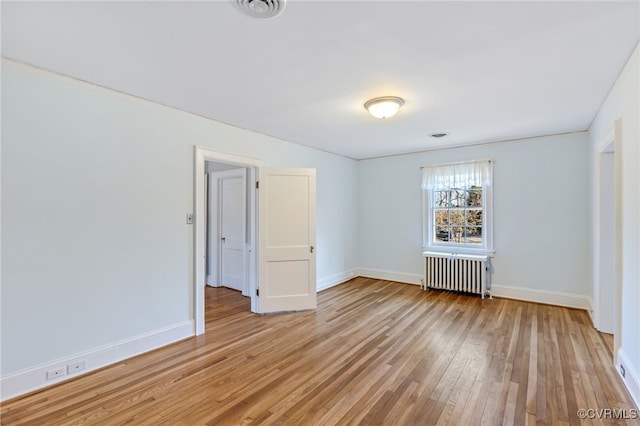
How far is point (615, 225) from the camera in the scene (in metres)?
2.60

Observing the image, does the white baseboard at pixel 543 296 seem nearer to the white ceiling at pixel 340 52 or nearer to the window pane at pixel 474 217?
the window pane at pixel 474 217

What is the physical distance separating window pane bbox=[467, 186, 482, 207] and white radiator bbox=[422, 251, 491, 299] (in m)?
0.90

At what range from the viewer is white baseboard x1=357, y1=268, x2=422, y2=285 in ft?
18.6

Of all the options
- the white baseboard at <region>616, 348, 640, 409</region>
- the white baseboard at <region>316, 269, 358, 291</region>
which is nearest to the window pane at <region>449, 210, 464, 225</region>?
the white baseboard at <region>316, 269, 358, 291</region>

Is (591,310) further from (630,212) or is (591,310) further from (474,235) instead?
(630,212)

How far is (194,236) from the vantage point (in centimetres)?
342

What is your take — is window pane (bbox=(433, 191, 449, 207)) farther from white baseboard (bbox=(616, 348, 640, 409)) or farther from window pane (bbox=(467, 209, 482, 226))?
white baseboard (bbox=(616, 348, 640, 409))

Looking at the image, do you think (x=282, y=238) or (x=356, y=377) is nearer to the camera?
(x=356, y=377)

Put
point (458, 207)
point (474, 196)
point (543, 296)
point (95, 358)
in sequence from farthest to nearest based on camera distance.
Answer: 1. point (458, 207)
2. point (474, 196)
3. point (543, 296)
4. point (95, 358)

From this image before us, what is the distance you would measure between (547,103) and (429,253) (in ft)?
9.54

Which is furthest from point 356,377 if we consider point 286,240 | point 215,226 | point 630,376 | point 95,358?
point 215,226

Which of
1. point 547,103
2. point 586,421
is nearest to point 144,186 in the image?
point 586,421

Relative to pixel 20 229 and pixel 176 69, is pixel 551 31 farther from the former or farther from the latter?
pixel 20 229

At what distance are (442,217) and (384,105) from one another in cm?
321
